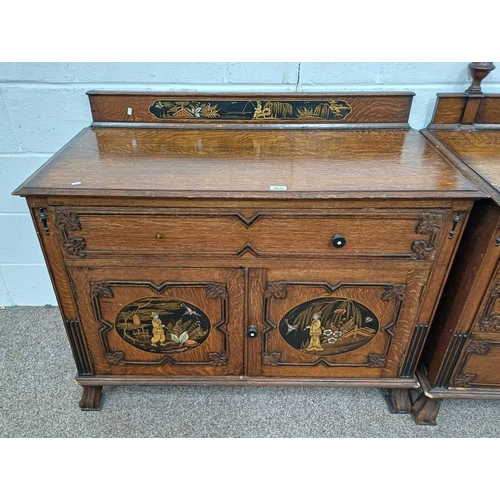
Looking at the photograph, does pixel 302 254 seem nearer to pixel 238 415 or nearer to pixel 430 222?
pixel 430 222

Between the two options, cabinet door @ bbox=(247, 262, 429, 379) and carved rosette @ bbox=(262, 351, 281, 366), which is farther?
carved rosette @ bbox=(262, 351, 281, 366)

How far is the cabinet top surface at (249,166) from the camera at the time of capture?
898 mm

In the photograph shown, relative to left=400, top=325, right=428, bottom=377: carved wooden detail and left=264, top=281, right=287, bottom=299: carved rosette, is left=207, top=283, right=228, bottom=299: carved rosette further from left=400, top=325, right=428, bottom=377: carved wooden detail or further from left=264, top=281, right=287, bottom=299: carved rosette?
left=400, top=325, right=428, bottom=377: carved wooden detail

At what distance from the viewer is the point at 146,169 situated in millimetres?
994

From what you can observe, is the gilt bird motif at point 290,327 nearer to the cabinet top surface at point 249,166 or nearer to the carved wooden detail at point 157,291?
the carved wooden detail at point 157,291

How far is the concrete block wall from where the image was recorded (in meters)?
1.25

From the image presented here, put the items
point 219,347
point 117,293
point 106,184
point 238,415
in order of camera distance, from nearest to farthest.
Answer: point 106,184 < point 117,293 < point 219,347 < point 238,415

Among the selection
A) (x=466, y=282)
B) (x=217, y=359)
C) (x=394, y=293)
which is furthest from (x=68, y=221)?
(x=466, y=282)

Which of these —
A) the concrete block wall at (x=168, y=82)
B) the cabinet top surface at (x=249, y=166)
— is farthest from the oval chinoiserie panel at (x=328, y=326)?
the concrete block wall at (x=168, y=82)

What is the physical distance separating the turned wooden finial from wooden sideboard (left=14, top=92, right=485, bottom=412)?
8.0 inches

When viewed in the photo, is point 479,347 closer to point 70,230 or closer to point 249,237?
point 249,237

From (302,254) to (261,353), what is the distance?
374 mm

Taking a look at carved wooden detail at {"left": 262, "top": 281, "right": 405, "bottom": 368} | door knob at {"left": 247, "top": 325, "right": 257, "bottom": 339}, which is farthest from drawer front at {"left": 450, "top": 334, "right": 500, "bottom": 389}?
door knob at {"left": 247, "top": 325, "right": 257, "bottom": 339}

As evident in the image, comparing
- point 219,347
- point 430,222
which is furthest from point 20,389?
point 430,222
